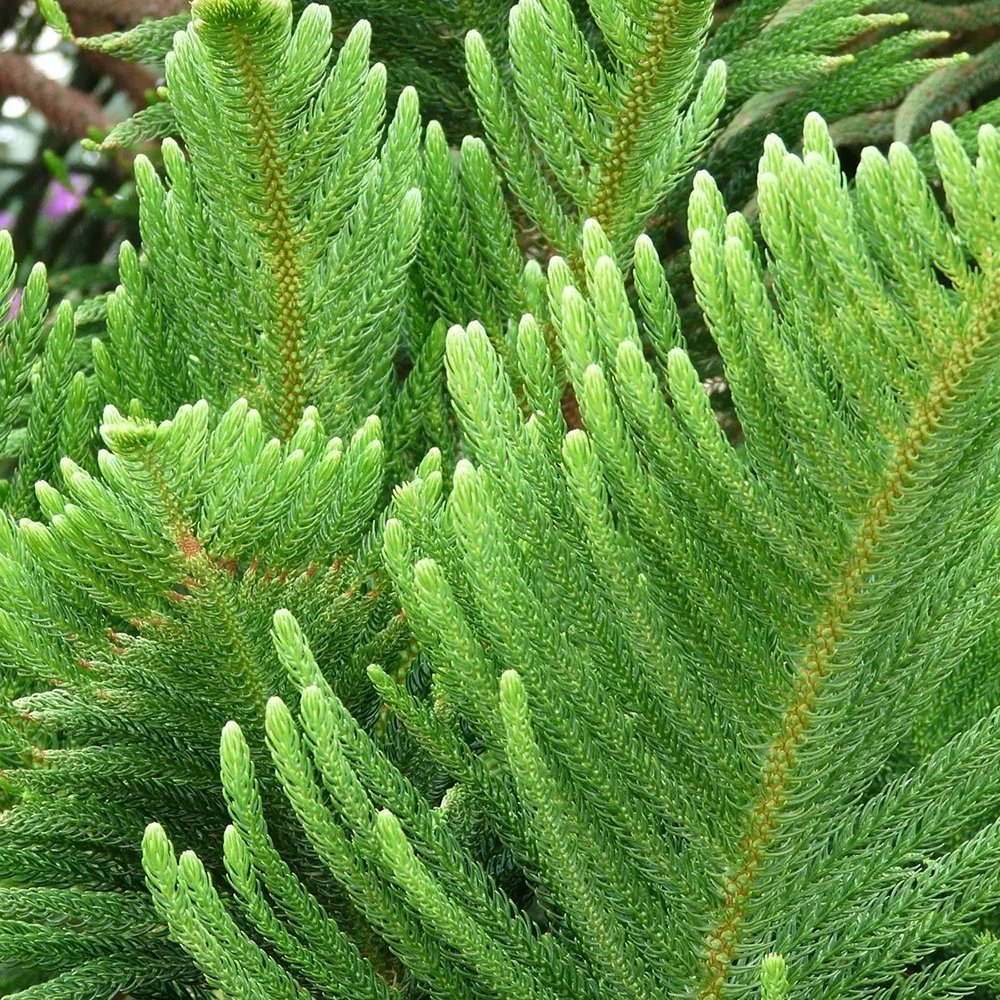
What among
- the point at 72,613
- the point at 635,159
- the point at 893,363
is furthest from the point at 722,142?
the point at 72,613

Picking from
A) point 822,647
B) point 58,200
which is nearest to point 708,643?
point 822,647

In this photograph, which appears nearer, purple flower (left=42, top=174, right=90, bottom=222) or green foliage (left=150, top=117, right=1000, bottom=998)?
green foliage (left=150, top=117, right=1000, bottom=998)

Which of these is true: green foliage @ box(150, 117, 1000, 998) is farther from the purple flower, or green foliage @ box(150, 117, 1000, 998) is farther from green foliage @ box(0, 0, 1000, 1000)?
the purple flower

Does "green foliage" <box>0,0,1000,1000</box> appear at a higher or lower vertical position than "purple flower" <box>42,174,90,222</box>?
lower

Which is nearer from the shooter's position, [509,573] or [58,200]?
[509,573]

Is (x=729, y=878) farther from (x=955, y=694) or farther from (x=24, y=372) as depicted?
(x=24, y=372)

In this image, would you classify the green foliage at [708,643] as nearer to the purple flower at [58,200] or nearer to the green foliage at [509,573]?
the green foliage at [509,573]

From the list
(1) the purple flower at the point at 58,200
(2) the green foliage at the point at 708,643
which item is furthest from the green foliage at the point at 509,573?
(1) the purple flower at the point at 58,200

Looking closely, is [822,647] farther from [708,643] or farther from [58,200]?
[58,200]

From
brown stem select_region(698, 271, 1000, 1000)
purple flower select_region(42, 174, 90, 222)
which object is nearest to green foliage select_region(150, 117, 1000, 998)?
brown stem select_region(698, 271, 1000, 1000)
